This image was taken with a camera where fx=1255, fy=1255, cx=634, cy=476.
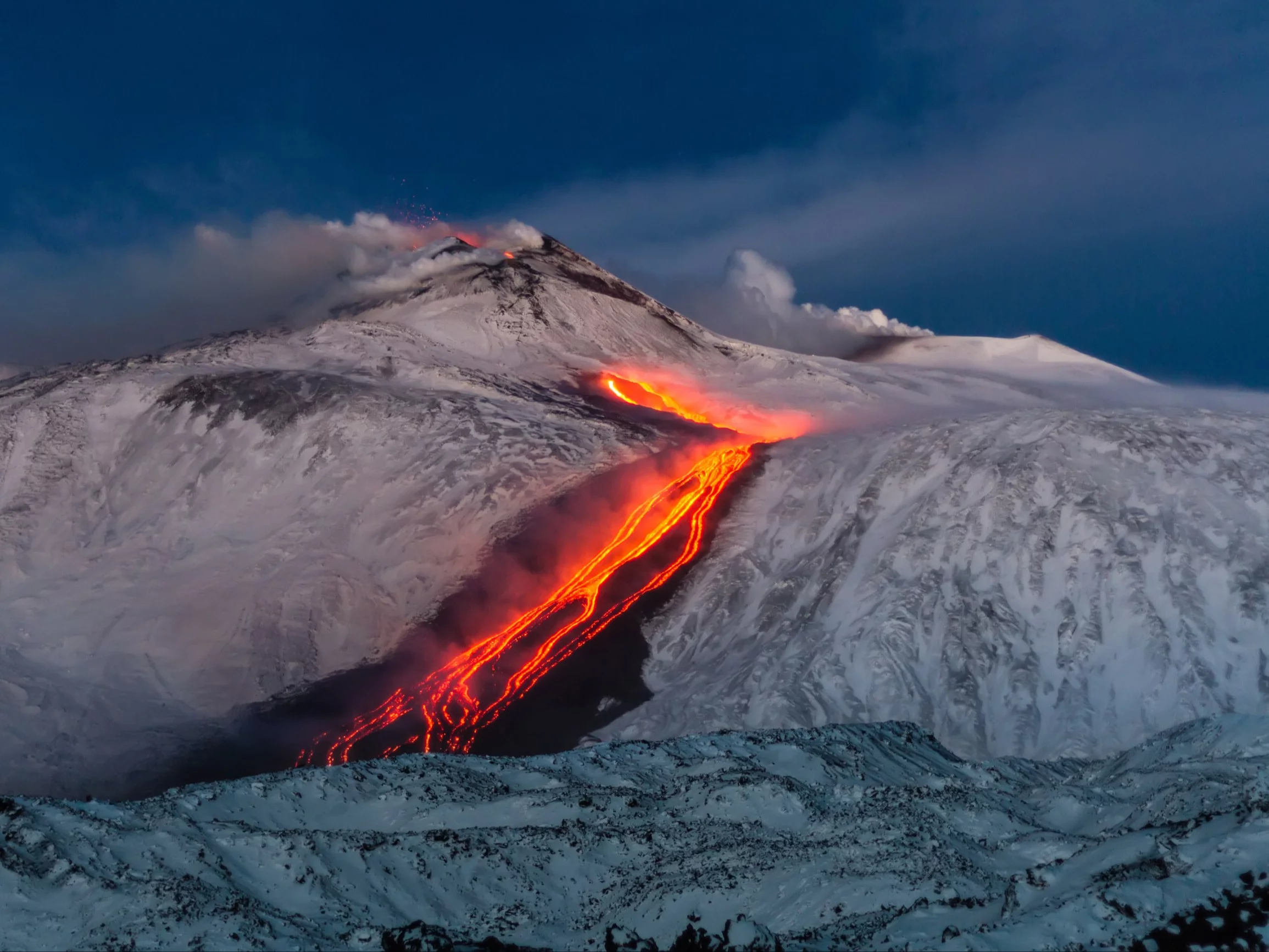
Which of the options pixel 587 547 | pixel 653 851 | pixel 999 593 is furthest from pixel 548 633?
pixel 653 851

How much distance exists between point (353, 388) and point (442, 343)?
42.8ft

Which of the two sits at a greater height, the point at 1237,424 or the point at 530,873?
the point at 1237,424

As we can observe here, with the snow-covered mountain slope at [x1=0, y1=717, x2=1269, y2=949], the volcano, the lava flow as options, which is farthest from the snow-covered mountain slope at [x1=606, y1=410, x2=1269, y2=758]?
the snow-covered mountain slope at [x1=0, y1=717, x2=1269, y2=949]

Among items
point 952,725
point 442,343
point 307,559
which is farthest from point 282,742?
point 442,343

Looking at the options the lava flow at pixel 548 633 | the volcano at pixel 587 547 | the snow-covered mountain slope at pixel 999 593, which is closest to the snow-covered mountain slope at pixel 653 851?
the snow-covered mountain slope at pixel 999 593

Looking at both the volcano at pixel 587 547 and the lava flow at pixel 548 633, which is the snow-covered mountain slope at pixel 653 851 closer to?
the volcano at pixel 587 547

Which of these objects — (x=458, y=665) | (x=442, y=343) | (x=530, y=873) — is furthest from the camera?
(x=442, y=343)

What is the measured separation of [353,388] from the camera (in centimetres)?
8012

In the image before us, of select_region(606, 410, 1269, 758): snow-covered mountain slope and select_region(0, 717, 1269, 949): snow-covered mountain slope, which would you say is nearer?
select_region(0, 717, 1269, 949): snow-covered mountain slope

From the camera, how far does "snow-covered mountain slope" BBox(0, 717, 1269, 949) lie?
2103 cm

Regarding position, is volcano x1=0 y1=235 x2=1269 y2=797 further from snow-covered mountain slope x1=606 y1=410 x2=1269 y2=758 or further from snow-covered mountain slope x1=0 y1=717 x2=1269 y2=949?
snow-covered mountain slope x1=0 y1=717 x2=1269 y2=949

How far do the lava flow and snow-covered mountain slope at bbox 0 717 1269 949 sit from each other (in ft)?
61.5

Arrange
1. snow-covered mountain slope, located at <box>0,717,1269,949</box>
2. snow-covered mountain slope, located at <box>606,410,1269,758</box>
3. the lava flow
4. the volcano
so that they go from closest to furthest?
1. snow-covered mountain slope, located at <box>0,717,1269,949</box>
2. snow-covered mountain slope, located at <box>606,410,1269,758</box>
3. the lava flow
4. the volcano

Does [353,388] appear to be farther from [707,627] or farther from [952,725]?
[952,725]
